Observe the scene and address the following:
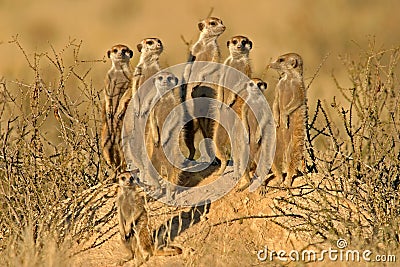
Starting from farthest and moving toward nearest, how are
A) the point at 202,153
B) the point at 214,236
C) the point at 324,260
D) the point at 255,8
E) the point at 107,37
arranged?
the point at 255,8 → the point at 107,37 → the point at 202,153 → the point at 214,236 → the point at 324,260

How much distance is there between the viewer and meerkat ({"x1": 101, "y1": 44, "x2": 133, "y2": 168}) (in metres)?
8.38

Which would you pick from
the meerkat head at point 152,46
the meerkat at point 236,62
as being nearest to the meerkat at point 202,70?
the meerkat at point 236,62

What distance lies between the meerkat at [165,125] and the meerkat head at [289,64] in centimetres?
95

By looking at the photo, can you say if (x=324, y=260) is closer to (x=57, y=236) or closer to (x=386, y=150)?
(x=386, y=150)

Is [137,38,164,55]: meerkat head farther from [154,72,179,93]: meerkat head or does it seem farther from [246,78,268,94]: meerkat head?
[246,78,268,94]: meerkat head

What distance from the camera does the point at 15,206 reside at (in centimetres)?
798

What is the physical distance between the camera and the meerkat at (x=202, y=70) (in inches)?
326

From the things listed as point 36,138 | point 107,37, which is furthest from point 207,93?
point 107,37

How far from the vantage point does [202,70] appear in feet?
28.6

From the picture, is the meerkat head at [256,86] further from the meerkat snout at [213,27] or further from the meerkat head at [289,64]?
the meerkat snout at [213,27]

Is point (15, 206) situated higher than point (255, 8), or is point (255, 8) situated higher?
point (255, 8)

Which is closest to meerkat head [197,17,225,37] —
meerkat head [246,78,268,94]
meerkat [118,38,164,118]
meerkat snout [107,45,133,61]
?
meerkat [118,38,164,118]

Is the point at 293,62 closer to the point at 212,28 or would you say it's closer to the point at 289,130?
the point at 289,130

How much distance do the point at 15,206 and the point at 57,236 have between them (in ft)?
2.61
